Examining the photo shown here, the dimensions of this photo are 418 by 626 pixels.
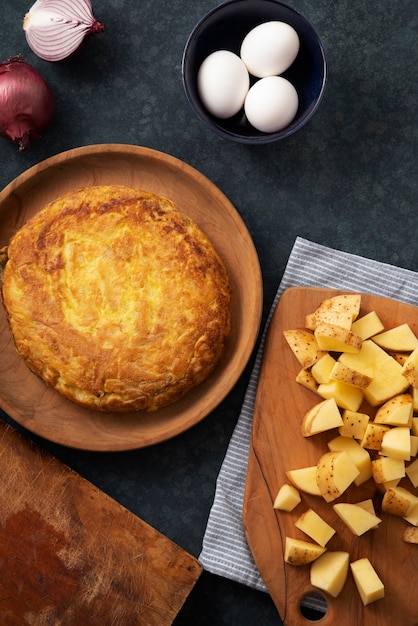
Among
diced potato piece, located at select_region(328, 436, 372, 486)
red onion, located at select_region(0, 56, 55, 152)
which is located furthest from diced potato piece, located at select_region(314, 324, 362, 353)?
red onion, located at select_region(0, 56, 55, 152)

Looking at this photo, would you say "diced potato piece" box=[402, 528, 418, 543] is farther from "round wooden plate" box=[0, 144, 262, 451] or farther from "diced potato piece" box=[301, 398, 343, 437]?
"round wooden plate" box=[0, 144, 262, 451]

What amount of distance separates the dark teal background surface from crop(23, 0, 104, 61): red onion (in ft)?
0.48

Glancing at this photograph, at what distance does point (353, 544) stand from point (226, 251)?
4.28 feet

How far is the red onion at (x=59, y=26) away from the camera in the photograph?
2.86 meters

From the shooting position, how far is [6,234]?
2861 millimetres

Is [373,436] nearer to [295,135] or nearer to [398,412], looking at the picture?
[398,412]

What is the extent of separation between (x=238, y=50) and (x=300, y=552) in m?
2.05

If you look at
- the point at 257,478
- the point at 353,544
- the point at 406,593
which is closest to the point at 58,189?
the point at 257,478

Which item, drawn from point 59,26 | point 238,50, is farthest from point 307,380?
point 59,26

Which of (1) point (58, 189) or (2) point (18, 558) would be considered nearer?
(2) point (18, 558)

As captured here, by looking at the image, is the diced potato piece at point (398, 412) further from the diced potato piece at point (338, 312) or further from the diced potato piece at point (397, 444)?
the diced potato piece at point (338, 312)

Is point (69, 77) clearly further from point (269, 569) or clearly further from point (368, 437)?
point (269, 569)

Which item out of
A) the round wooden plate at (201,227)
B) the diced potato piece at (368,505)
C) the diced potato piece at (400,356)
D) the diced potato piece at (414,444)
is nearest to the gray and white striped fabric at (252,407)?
the round wooden plate at (201,227)

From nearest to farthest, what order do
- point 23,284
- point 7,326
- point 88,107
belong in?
point 23,284 → point 7,326 → point 88,107
